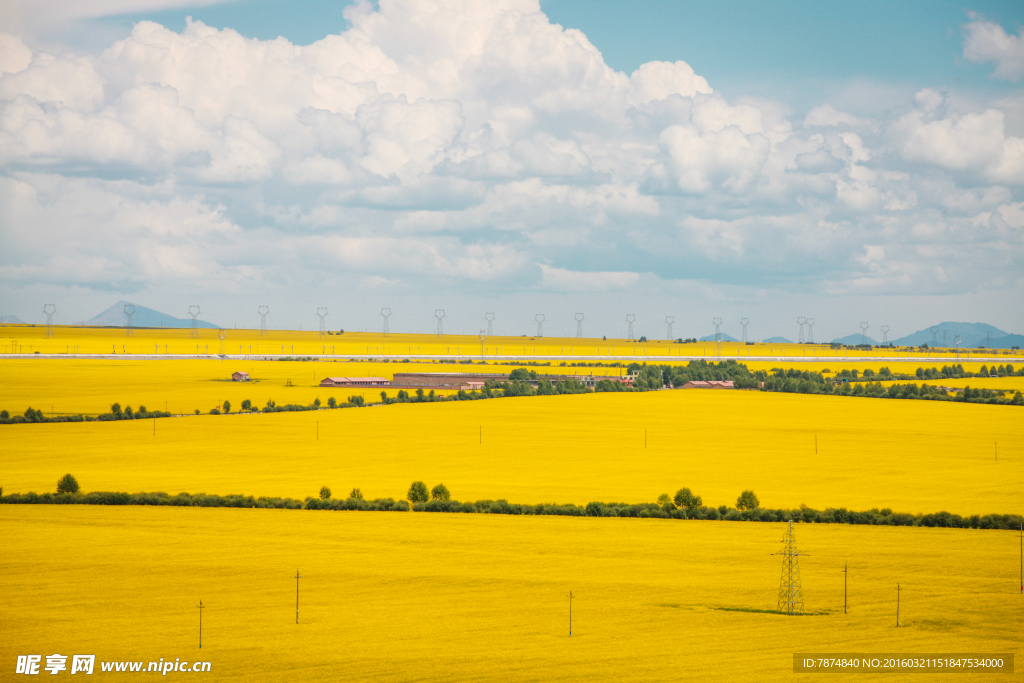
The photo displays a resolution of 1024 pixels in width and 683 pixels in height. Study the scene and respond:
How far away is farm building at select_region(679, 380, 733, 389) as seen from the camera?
14838 centimetres

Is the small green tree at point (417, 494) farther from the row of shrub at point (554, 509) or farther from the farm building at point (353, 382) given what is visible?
the farm building at point (353, 382)

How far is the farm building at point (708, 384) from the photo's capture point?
487 ft

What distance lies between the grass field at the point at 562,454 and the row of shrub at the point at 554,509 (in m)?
2.73

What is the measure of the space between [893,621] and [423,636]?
50.0 ft

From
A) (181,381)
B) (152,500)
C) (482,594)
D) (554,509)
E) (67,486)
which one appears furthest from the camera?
(181,381)

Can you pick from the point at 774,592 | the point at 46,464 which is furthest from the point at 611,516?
the point at 46,464

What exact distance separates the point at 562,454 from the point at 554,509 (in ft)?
72.9

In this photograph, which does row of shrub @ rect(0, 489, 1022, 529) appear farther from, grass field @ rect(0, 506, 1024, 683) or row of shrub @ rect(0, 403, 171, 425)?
row of shrub @ rect(0, 403, 171, 425)

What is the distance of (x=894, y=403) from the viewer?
11475cm

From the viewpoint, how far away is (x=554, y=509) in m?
47.7

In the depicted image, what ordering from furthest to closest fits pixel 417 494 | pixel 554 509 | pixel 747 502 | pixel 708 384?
pixel 708 384
pixel 417 494
pixel 747 502
pixel 554 509

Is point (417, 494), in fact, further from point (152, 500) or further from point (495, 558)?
point (152, 500)

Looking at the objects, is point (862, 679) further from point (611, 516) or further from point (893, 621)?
point (611, 516)

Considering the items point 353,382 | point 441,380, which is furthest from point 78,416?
point 441,380
